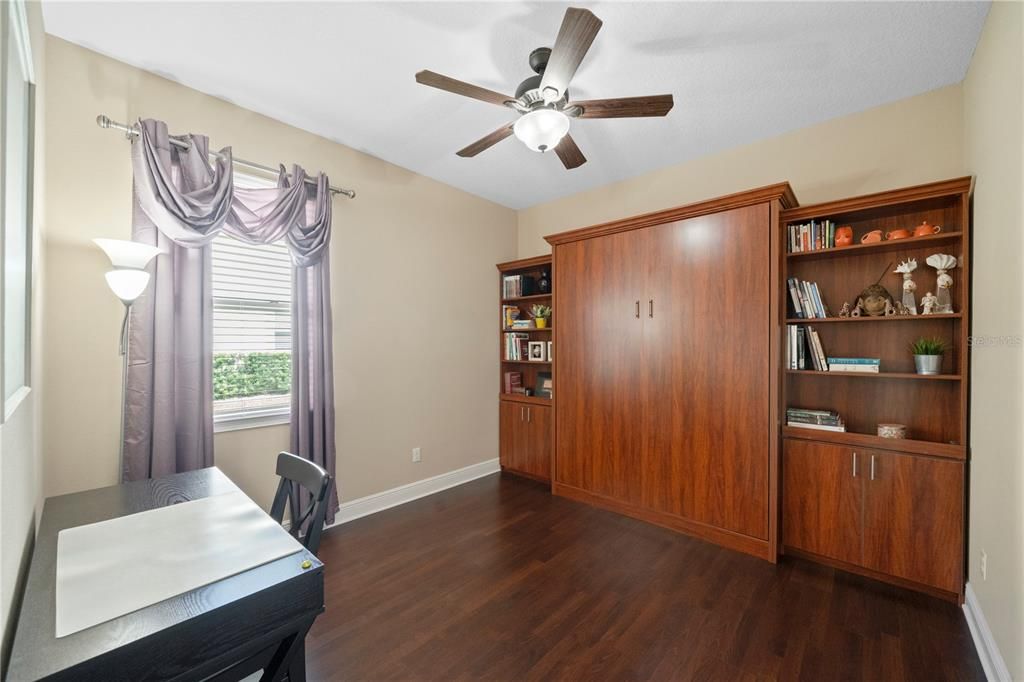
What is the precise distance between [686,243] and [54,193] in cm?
335

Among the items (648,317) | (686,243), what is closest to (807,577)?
(648,317)

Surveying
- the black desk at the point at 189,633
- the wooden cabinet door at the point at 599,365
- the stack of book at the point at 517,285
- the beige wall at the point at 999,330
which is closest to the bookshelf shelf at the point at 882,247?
the beige wall at the point at 999,330

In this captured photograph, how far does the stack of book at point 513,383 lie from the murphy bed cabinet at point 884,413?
226 cm

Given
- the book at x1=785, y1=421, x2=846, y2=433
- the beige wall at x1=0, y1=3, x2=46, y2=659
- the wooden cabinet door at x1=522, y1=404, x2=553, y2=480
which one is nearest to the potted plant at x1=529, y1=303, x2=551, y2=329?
the wooden cabinet door at x1=522, y1=404, x2=553, y2=480

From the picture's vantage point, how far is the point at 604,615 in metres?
1.98

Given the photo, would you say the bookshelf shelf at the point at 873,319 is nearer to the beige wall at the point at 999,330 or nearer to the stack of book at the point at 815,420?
the beige wall at the point at 999,330

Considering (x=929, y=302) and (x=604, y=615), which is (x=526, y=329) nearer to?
(x=604, y=615)

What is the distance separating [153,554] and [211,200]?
5.97 feet

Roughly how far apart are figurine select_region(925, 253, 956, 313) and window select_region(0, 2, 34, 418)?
3.41 metres

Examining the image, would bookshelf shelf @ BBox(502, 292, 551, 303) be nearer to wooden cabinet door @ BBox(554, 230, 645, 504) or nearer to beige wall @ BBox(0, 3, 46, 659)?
wooden cabinet door @ BBox(554, 230, 645, 504)

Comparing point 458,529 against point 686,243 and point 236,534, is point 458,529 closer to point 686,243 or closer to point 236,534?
point 236,534

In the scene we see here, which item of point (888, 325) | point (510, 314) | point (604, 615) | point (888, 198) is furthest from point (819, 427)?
point (510, 314)

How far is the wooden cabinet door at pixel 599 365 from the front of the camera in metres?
3.03

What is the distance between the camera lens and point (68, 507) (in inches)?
58.6
